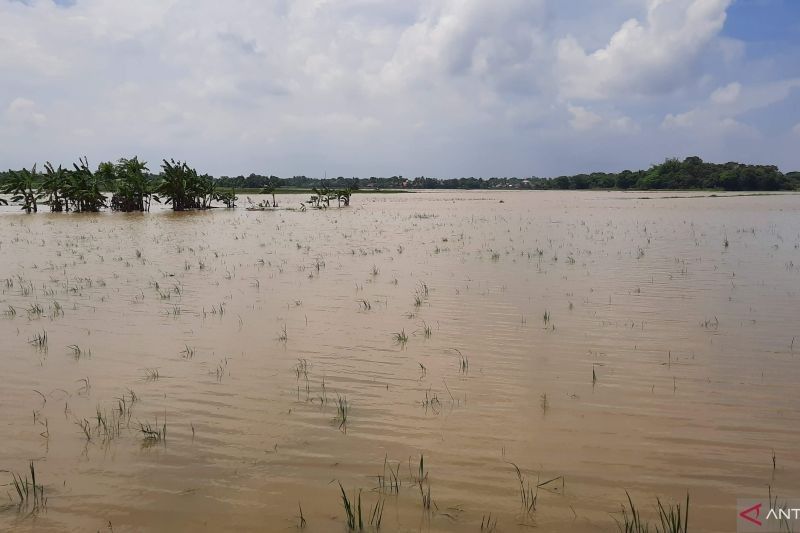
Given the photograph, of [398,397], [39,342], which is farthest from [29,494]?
[39,342]

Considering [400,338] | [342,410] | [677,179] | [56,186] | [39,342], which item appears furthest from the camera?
[677,179]

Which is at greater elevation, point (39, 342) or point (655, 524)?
point (39, 342)

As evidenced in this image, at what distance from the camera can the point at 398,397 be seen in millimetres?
5430

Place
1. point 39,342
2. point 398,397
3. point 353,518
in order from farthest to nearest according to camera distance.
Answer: point 39,342, point 398,397, point 353,518

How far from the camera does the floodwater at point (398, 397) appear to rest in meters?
3.65

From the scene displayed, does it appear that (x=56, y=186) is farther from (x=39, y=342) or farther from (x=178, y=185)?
(x=39, y=342)

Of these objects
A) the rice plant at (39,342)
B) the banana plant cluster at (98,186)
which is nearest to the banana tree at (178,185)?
the banana plant cluster at (98,186)

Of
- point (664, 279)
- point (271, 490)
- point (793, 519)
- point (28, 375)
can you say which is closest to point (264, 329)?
point (28, 375)

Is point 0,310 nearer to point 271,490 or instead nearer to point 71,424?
point 71,424

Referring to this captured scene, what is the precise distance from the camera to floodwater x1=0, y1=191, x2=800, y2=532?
3.65 metres

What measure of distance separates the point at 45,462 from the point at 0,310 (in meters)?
6.76

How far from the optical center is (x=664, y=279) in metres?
12.0

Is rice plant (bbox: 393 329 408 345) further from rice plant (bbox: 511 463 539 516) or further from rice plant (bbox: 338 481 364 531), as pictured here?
rice plant (bbox: 338 481 364 531)

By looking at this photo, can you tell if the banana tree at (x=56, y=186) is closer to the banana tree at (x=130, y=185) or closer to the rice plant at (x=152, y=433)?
the banana tree at (x=130, y=185)
